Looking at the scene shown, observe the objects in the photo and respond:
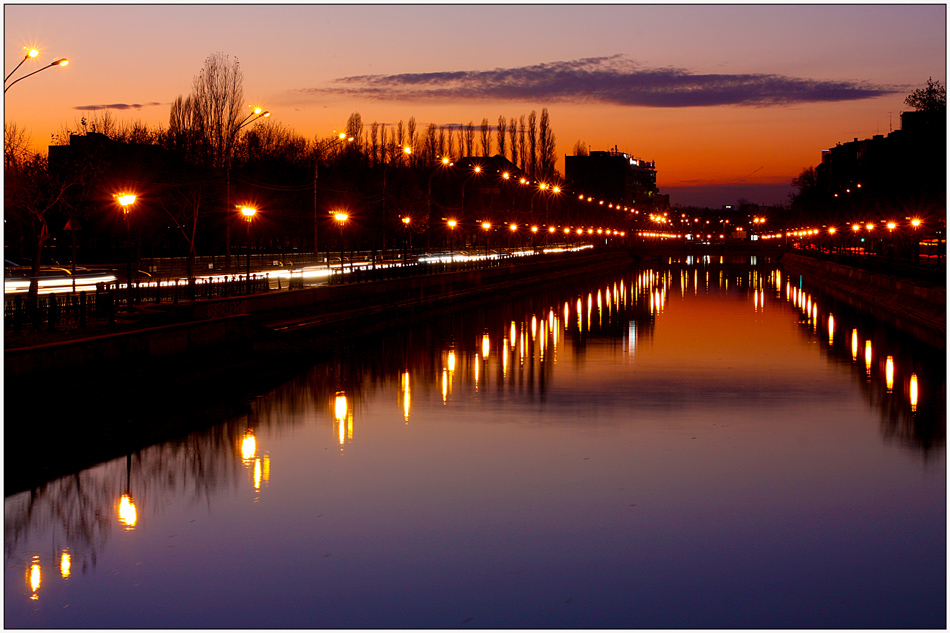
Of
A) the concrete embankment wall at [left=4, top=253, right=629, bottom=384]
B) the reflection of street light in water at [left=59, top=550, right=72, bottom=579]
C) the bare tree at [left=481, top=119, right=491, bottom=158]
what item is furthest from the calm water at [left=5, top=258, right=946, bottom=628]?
the bare tree at [left=481, top=119, right=491, bottom=158]

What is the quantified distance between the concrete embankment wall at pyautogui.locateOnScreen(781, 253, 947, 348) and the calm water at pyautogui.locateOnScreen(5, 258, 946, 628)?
13.1 metres

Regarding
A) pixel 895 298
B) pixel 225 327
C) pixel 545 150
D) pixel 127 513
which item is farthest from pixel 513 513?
pixel 545 150

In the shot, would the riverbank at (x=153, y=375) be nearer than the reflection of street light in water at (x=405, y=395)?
Yes

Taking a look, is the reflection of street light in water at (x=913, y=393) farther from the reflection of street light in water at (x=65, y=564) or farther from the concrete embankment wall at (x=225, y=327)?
the reflection of street light in water at (x=65, y=564)

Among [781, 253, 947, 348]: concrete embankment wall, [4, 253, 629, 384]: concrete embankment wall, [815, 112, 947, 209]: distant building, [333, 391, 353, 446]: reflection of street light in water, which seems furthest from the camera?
[815, 112, 947, 209]: distant building

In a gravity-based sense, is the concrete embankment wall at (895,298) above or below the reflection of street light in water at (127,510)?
above

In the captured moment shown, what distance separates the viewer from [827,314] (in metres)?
48.6

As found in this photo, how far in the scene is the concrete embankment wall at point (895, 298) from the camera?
36.5 meters

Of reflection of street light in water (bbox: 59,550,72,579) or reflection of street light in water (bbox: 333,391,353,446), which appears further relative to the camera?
reflection of street light in water (bbox: 333,391,353,446)

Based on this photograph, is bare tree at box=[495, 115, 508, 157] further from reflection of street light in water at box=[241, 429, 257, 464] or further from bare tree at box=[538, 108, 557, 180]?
reflection of street light in water at box=[241, 429, 257, 464]

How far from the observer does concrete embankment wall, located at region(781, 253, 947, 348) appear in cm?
3650

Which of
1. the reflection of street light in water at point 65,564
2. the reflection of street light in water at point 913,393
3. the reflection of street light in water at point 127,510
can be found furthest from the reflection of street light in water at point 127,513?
the reflection of street light in water at point 913,393

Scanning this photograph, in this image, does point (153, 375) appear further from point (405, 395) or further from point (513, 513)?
point (513, 513)

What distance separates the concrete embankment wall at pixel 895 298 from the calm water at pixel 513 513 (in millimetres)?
13117
